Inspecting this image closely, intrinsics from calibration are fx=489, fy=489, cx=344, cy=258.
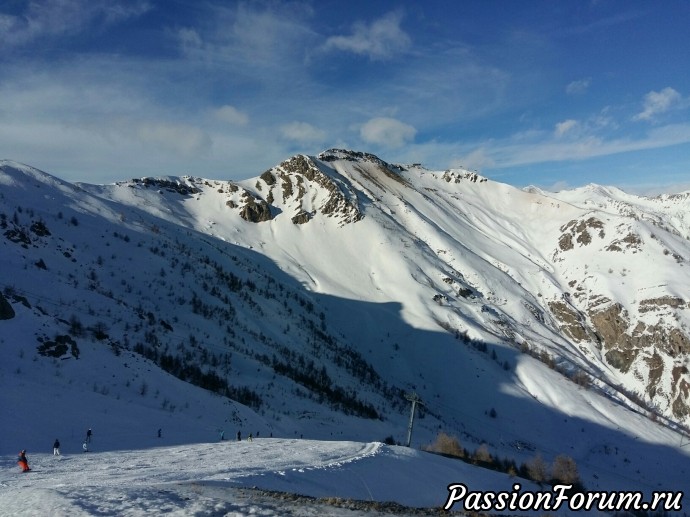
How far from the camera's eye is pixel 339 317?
341 ft

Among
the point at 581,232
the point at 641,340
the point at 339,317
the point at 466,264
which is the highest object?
the point at 581,232

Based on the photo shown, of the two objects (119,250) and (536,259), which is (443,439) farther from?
(536,259)

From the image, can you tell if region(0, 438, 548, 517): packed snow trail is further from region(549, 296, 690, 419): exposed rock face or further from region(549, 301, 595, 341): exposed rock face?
region(549, 301, 595, 341): exposed rock face

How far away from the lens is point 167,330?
167 ft

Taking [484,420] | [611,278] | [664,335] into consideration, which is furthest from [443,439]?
[611,278]

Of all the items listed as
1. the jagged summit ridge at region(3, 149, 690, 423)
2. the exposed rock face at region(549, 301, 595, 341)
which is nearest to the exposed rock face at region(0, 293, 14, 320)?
the jagged summit ridge at region(3, 149, 690, 423)

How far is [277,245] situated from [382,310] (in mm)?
38425

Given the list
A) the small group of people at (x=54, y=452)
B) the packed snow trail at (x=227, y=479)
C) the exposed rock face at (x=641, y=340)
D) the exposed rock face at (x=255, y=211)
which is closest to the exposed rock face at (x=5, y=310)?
the small group of people at (x=54, y=452)

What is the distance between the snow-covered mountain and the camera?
34.4 meters

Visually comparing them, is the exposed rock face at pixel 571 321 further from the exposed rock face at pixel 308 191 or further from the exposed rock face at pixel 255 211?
the exposed rock face at pixel 255 211

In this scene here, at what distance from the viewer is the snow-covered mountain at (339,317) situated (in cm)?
3444

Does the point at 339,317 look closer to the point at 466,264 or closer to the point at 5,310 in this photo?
the point at 466,264

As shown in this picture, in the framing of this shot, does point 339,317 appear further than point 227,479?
Yes

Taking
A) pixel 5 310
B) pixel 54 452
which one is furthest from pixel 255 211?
pixel 54 452
